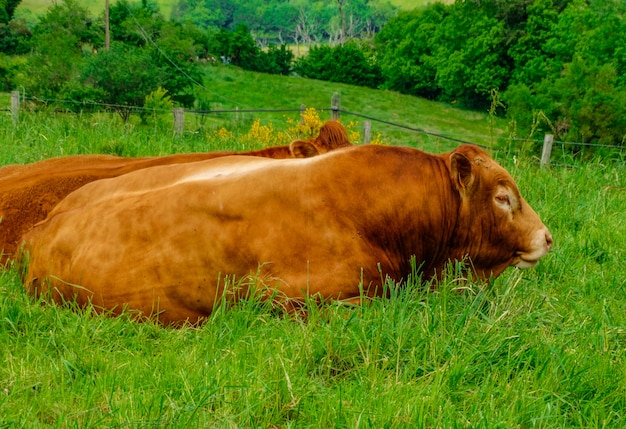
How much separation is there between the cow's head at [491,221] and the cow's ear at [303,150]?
1283 mm

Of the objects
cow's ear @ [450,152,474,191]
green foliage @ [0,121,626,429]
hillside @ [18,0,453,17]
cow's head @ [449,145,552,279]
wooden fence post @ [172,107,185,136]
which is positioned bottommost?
wooden fence post @ [172,107,185,136]

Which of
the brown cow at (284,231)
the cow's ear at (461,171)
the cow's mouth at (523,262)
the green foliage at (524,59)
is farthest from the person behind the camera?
the green foliage at (524,59)

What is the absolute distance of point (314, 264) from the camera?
4293mm

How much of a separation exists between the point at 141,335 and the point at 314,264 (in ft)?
3.26

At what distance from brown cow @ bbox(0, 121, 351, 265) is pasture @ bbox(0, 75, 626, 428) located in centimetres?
57

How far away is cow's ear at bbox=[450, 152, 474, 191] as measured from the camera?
15.3ft

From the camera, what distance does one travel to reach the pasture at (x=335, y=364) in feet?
9.84

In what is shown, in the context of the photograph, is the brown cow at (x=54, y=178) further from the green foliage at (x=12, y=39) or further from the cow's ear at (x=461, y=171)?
the green foliage at (x=12, y=39)

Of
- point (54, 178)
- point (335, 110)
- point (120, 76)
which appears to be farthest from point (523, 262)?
point (120, 76)

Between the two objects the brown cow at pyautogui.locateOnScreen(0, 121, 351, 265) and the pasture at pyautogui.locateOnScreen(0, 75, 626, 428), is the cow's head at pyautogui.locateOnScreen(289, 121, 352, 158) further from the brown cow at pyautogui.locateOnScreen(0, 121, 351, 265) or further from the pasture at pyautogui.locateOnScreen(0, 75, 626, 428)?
the pasture at pyautogui.locateOnScreen(0, 75, 626, 428)

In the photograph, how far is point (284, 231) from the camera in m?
4.38

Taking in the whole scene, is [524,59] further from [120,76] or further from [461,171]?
[461,171]

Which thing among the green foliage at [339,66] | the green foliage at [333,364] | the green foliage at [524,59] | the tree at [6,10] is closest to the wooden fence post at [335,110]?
the green foliage at [333,364]

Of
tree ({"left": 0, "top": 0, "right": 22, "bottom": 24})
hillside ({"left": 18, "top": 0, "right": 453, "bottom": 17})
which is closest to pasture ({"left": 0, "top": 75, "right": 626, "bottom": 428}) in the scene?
tree ({"left": 0, "top": 0, "right": 22, "bottom": 24})
